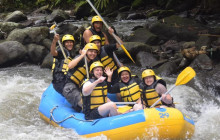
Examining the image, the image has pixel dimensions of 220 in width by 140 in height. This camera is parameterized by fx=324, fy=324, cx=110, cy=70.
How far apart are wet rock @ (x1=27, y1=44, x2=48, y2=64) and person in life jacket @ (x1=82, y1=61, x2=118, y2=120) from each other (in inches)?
214

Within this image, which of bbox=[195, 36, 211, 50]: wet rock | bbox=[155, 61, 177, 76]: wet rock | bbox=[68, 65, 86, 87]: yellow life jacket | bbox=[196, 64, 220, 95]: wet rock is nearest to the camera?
bbox=[68, 65, 86, 87]: yellow life jacket

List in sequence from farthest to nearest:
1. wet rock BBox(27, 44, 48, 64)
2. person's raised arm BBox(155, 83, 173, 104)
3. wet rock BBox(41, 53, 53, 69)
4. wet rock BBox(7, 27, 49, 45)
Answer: wet rock BBox(7, 27, 49, 45) → wet rock BBox(27, 44, 48, 64) → wet rock BBox(41, 53, 53, 69) → person's raised arm BBox(155, 83, 173, 104)

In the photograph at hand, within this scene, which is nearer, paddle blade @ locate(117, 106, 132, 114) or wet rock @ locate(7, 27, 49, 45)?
paddle blade @ locate(117, 106, 132, 114)

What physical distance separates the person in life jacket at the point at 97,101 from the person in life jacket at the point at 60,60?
938mm

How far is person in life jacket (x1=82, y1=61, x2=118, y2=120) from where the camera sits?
14.6ft

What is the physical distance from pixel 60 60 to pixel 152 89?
5.85ft

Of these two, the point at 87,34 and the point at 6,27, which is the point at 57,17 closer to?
the point at 6,27

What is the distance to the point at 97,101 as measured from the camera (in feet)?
14.8

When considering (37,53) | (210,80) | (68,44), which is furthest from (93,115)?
(37,53)

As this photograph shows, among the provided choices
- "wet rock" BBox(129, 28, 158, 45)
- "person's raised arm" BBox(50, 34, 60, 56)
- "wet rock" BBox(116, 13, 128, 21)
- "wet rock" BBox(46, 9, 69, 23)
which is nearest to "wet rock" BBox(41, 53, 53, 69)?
"wet rock" BBox(129, 28, 158, 45)

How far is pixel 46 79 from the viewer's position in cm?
829

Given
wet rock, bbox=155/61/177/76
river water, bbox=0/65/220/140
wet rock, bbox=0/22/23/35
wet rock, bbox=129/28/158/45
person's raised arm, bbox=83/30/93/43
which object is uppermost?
wet rock, bbox=0/22/23/35

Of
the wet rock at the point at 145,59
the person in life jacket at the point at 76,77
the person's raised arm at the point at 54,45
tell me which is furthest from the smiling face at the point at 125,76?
the wet rock at the point at 145,59

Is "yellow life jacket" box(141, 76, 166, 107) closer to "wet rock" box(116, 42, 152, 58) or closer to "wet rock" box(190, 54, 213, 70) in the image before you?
"wet rock" box(190, 54, 213, 70)
